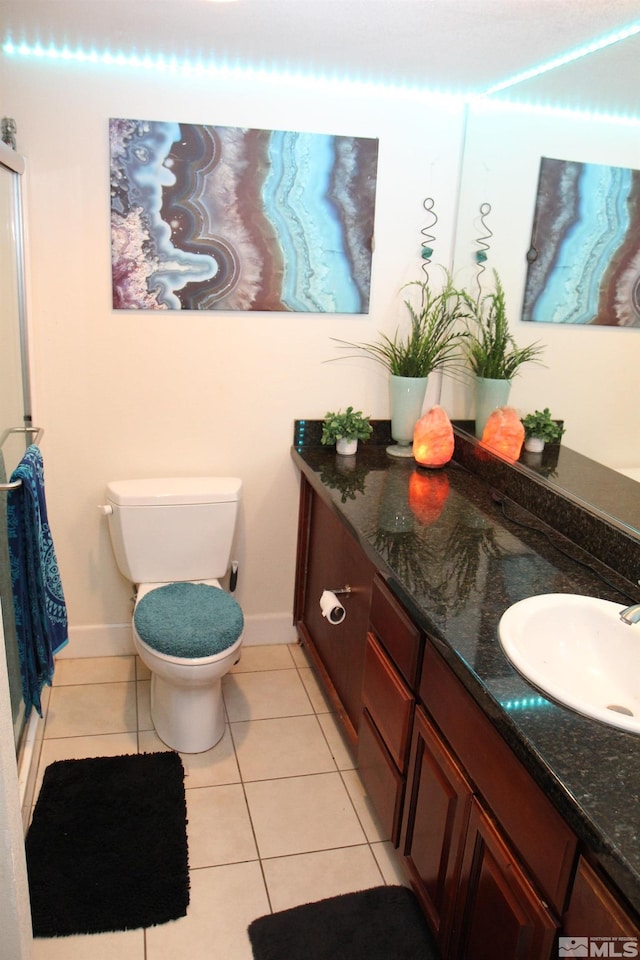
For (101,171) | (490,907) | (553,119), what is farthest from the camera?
(101,171)

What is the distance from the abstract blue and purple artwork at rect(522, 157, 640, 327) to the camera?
5.83ft

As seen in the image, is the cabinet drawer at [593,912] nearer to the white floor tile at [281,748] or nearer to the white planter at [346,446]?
the white floor tile at [281,748]

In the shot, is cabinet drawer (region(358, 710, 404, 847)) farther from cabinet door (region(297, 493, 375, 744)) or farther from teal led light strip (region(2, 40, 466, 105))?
teal led light strip (region(2, 40, 466, 105))

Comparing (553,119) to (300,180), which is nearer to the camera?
(553,119)

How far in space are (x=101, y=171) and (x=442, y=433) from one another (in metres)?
1.44

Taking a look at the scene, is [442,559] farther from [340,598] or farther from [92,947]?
[92,947]

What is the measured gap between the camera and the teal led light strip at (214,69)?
2.24 meters

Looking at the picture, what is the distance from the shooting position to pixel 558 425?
215cm

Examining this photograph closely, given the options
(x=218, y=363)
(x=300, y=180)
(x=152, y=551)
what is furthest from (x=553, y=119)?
(x=152, y=551)

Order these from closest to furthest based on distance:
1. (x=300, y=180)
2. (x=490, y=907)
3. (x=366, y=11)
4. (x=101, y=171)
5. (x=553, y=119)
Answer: (x=490, y=907) < (x=366, y=11) < (x=553, y=119) < (x=101, y=171) < (x=300, y=180)

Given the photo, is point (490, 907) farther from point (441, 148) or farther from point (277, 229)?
point (441, 148)

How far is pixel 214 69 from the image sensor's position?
7.80ft

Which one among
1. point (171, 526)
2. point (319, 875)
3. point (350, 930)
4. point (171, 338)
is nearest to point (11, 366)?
point (171, 338)

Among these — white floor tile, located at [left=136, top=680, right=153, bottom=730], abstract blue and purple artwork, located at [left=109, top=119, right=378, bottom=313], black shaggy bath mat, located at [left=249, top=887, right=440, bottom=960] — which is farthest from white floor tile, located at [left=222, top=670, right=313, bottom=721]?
abstract blue and purple artwork, located at [left=109, top=119, right=378, bottom=313]
